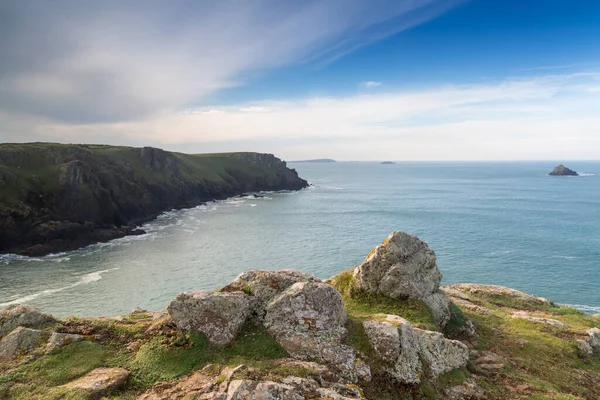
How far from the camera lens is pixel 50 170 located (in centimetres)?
9581

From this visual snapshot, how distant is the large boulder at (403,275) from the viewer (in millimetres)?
22047

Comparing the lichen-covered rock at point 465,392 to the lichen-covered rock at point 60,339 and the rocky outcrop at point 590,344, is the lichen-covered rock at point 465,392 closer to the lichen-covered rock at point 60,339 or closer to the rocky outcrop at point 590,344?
the rocky outcrop at point 590,344

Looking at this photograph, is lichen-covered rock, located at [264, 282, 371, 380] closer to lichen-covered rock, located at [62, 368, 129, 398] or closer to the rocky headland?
the rocky headland

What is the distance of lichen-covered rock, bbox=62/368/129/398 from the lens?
12242 millimetres

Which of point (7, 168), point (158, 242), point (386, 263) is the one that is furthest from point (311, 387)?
point (7, 168)

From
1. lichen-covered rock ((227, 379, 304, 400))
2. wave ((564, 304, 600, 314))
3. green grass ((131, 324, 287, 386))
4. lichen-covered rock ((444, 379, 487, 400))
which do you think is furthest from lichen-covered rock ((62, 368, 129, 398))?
wave ((564, 304, 600, 314))

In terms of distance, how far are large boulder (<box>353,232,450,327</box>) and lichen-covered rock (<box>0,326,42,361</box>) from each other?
58.3 ft

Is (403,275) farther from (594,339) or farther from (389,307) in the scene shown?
(594,339)

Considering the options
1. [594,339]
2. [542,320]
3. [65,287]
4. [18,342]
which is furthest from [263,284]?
[65,287]

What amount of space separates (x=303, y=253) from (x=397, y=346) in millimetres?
59730

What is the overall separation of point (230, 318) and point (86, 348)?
6390 millimetres

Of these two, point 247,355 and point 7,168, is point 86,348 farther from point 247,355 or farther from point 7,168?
point 7,168

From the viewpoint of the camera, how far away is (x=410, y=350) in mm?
15531

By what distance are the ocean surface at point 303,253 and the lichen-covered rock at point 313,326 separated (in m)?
39.4
